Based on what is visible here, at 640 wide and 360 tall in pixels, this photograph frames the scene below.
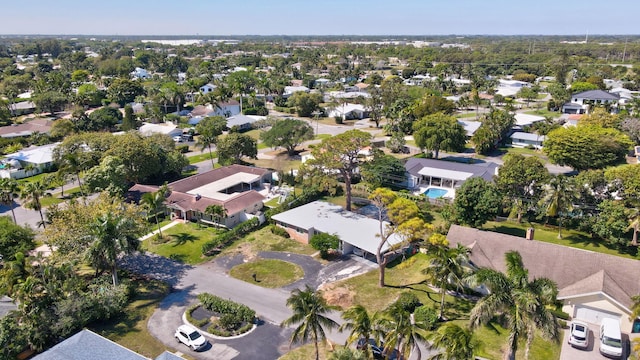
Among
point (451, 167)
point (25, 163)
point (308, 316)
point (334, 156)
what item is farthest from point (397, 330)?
point (25, 163)

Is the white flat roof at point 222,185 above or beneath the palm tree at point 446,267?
beneath

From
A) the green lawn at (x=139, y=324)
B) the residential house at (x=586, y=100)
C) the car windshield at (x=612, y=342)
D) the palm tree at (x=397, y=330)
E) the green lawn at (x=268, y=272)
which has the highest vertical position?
the residential house at (x=586, y=100)

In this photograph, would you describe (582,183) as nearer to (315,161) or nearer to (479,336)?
(479,336)

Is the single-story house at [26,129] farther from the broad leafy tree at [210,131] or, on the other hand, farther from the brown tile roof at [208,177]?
the brown tile roof at [208,177]

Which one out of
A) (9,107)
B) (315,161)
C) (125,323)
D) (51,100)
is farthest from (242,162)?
(9,107)

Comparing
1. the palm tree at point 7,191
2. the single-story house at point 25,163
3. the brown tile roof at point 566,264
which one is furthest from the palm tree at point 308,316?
the single-story house at point 25,163

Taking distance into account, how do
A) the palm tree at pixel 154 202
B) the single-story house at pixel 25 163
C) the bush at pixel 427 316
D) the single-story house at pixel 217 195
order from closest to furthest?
the bush at pixel 427 316 < the palm tree at pixel 154 202 < the single-story house at pixel 217 195 < the single-story house at pixel 25 163

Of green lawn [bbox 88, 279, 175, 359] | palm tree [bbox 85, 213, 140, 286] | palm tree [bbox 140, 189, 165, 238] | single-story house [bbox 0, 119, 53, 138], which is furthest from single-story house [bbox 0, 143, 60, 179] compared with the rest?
green lawn [bbox 88, 279, 175, 359]

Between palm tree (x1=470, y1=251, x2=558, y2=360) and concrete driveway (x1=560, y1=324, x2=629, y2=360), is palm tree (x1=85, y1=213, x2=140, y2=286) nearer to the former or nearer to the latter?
palm tree (x1=470, y1=251, x2=558, y2=360)
